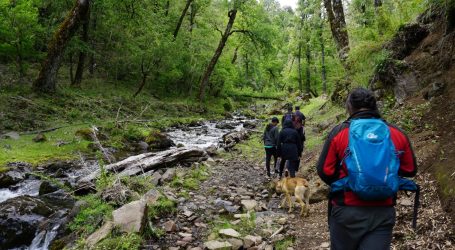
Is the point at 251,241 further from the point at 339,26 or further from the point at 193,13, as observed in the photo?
the point at 193,13

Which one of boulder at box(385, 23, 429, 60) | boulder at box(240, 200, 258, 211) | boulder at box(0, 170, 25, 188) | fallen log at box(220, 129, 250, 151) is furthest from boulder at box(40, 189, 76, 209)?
boulder at box(385, 23, 429, 60)

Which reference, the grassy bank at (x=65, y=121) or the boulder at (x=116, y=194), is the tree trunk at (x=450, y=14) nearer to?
the boulder at (x=116, y=194)

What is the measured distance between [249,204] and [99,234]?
3.37 m

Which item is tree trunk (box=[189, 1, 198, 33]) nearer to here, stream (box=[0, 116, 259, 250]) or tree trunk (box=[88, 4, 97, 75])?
tree trunk (box=[88, 4, 97, 75])

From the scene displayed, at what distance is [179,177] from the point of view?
32.9 feet

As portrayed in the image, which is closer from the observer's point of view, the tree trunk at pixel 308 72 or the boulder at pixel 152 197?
the boulder at pixel 152 197

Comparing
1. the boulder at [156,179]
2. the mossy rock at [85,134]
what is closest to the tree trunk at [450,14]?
the boulder at [156,179]

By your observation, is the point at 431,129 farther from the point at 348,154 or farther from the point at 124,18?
the point at 124,18

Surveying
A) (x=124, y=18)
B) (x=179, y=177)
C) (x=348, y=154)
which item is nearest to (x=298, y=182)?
(x=179, y=177)

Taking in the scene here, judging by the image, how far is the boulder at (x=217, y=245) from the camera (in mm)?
5626

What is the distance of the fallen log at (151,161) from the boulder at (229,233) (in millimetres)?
4569

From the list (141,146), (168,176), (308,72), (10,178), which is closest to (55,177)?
(10,178)

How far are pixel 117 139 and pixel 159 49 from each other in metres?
11.6

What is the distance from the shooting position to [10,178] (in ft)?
33.4
